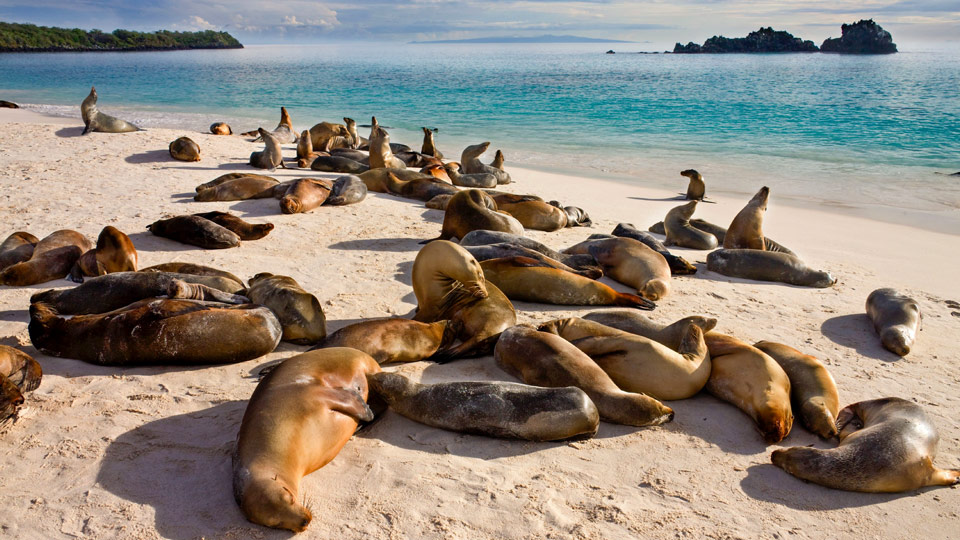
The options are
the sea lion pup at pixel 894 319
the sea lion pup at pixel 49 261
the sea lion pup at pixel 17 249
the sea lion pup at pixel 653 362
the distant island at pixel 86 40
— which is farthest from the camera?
the distant island at pixel 86 40

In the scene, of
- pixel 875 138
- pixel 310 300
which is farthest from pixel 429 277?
pixel 875 138

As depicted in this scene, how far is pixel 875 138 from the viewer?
60.7 feet

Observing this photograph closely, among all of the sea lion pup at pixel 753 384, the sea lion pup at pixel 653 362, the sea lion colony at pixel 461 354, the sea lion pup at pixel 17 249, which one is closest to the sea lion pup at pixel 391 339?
the sea lion colony at pixel 461 354

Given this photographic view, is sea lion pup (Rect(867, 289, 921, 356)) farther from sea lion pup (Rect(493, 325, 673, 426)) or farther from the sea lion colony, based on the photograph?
sea lion pup (Rect(493, 325, 673, 426))

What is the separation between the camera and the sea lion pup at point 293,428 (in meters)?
2.54

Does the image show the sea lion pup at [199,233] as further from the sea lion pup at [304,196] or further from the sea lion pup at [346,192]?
the sea lion pup at [346,192]

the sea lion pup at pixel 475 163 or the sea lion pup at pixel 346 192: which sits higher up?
the sea lion pup at pixel 475 163

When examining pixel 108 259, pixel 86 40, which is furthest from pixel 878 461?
pixel 86 40

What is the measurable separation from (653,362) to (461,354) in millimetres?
1157

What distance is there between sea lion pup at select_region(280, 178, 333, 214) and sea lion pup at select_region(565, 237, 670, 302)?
3.40 meters

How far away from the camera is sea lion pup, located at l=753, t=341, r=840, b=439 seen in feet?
11.6

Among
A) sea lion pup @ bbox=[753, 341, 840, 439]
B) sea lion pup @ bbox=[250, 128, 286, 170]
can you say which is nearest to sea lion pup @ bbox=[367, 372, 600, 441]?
sea lion pup @ bbox=[753, 341, 840, 439]

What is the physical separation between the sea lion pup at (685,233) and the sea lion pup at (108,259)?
544cm

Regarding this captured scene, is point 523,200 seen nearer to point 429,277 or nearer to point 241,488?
point 429,277
